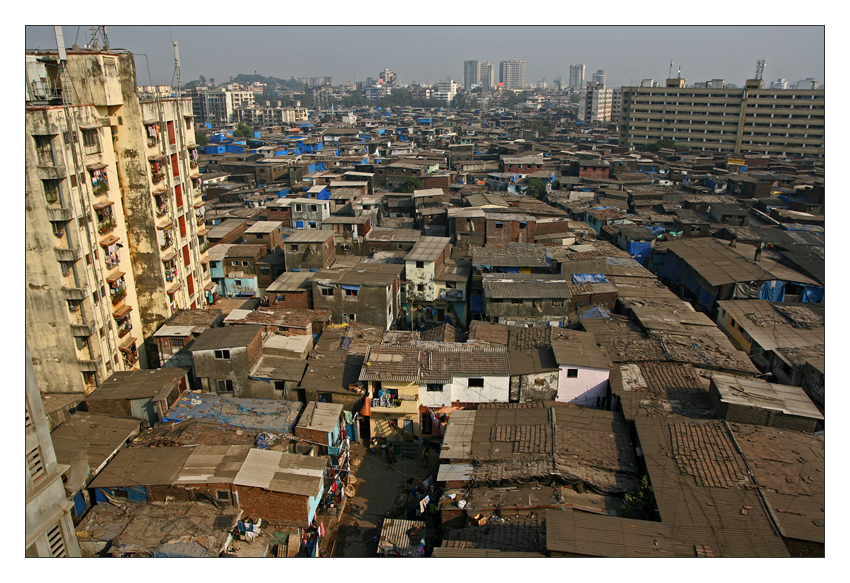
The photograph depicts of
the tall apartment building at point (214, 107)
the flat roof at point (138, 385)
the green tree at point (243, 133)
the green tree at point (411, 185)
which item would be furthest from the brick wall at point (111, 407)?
the tall apartment building at point (214, 107)

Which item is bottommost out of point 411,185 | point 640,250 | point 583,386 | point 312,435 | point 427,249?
point 312,435

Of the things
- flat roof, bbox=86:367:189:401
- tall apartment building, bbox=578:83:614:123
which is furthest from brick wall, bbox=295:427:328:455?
tall apartment building, bbox=578:83:614:123

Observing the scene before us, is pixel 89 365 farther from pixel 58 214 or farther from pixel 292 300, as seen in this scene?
pixel 292 300

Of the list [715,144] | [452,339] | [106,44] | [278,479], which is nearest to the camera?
[278,479]

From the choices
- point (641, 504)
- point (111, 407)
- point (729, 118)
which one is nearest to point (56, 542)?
point (641, 504)

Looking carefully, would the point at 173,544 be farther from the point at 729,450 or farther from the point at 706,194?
the point at 706,194

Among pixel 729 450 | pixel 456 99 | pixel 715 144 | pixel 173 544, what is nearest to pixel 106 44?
pixel 173 544

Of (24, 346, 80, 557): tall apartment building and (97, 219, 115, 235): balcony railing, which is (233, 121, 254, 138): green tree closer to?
(97, 219, 115, 235): balcony railing
